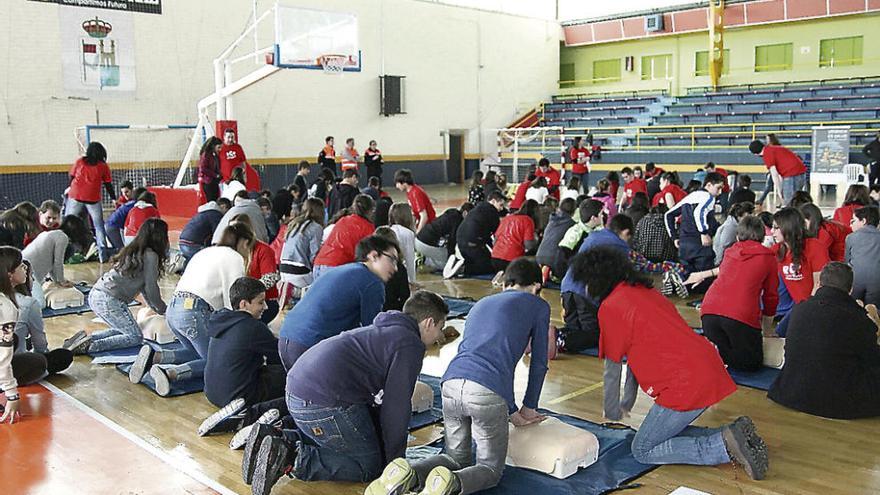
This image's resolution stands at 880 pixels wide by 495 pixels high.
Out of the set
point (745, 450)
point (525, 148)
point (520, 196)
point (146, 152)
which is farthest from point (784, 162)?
point (146, 152)

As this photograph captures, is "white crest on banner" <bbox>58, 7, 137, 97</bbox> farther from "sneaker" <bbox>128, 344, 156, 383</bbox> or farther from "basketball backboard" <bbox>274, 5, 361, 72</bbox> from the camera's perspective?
"sneaker" <bbox>128, 344, 156, 383</bbox>

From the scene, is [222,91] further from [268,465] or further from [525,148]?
[268,465]

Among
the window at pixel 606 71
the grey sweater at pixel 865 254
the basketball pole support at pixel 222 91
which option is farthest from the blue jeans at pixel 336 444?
the window at pixel 606 71

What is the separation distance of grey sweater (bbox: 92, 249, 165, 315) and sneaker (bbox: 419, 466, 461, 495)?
10.9 ft

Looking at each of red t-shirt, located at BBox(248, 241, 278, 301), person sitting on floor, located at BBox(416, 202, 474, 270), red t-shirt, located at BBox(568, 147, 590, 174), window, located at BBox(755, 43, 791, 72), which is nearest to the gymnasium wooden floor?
red t-shirt, located at BBox(248, 241, 278, 301)

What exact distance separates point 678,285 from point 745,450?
4367 mm

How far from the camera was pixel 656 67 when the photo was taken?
2562cm

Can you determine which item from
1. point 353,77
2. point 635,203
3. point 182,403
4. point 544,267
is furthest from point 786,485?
point 353,77

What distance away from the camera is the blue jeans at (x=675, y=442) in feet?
12.3

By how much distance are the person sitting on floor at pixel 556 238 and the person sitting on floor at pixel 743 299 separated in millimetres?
2752

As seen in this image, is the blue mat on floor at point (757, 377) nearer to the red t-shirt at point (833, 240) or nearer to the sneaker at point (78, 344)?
the red t-shirt at point (833, 240)

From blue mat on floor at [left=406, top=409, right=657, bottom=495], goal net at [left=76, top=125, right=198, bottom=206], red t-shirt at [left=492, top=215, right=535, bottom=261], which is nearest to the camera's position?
blue mat on floor at [left=406, top=409, right=657, bottom=495]

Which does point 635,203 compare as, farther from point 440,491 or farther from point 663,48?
point 663,48

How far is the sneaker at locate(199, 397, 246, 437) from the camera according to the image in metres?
4.30
